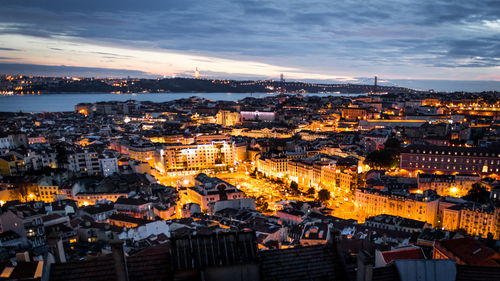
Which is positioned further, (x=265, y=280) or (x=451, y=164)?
(x=451, y=164)

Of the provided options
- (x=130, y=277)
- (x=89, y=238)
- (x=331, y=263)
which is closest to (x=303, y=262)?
(x=331, y=263)

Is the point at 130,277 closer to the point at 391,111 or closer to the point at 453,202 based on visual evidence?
the point at 453,202

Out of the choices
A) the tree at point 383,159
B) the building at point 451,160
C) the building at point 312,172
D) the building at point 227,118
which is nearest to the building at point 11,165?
the building at point 312,172

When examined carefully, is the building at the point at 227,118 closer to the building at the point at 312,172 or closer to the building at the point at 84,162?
the building at the point at 312,172

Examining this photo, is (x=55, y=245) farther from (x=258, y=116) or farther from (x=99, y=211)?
(x=258, y=116)

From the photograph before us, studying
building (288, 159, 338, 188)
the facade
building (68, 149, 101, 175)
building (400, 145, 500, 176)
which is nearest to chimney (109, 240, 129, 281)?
the facade

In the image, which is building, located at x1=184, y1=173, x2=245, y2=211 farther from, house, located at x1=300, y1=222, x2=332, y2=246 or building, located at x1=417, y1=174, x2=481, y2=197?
building, located at x1=417, y1=174, x2=481, y2=197

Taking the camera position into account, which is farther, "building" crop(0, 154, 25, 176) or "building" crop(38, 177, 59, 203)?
"building" crop(0, 154, 25, 176)
